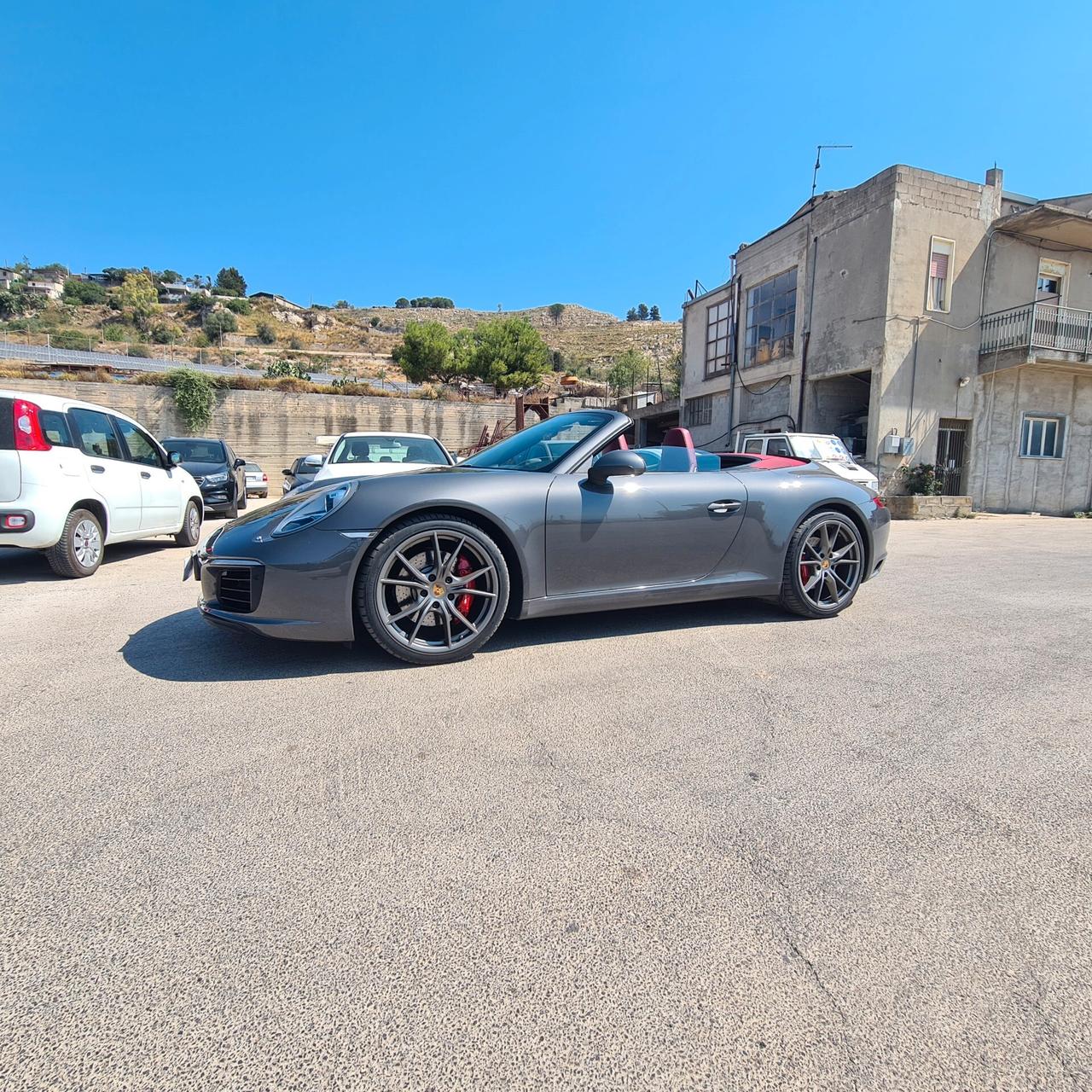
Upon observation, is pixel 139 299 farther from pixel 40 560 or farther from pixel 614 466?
pixel 614 466

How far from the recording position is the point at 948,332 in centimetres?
1647

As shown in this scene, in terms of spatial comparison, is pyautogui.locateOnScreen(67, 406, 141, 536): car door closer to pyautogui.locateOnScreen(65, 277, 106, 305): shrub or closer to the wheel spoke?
the wheel spoke

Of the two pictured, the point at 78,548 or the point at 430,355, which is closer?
the point at 78,548

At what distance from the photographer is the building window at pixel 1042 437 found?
1750cm

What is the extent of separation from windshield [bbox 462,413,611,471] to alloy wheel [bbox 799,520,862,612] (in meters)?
1.64

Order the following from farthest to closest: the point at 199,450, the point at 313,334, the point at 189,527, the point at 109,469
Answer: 1. the point at 313,334
2. the point at 199,450
3. the point at 189,527
4. the point at 109,469

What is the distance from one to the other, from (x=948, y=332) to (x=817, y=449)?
791 cm

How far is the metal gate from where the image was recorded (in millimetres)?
16984

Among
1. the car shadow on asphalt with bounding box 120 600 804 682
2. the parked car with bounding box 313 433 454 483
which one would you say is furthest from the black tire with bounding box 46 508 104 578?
the parked car with bounding box 313 433 454 483

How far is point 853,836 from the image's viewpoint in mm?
1776

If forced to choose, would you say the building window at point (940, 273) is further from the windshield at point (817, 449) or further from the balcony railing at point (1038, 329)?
the windshield at point (817, 449)

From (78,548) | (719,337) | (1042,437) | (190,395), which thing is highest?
(719,337)

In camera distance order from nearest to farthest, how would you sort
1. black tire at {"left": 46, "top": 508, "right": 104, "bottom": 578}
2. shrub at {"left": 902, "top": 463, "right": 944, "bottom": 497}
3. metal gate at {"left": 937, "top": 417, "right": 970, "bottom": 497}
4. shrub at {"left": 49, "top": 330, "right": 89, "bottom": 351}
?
black tire at {"left": 46, "top": 508, "right": 104, "bottom": 578}, shrub at {"left": 902, "top": 463, "right": 944, "bottom": 497}, metal gate at {"left": 937, "top": 417, "right": 970, "bottom": 497}, shrub at {"left": 49, "top": 330, "right": 89, "bottom": 351}

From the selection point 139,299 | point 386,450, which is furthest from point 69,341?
point 386,450
